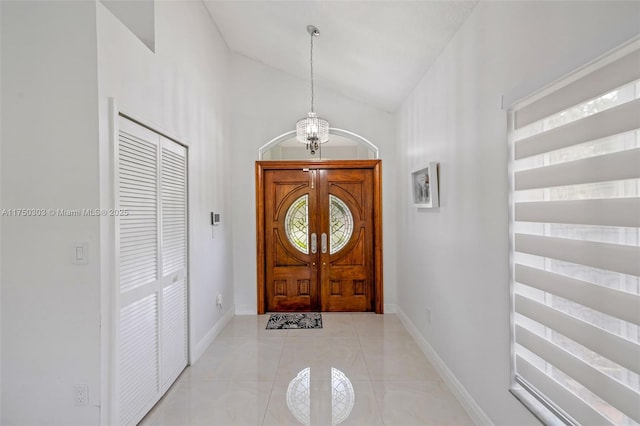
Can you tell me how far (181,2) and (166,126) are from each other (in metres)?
1.17

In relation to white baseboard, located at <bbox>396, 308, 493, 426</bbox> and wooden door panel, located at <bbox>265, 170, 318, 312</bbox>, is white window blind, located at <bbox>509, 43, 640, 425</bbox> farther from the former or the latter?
wooden door panel, located at <bbox>265, 170, 318, 312</bbox>

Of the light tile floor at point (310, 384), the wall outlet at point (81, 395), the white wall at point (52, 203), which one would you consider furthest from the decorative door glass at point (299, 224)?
the wall outlet at point (81, 395)

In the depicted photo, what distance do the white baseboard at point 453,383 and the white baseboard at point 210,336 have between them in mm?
2161

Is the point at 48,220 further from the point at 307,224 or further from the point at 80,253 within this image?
the point at 307,224

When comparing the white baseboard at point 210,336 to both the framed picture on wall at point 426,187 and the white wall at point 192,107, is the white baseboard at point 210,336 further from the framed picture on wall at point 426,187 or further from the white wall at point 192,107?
the framed picture on wall at point 426,187

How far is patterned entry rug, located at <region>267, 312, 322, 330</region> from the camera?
379cm

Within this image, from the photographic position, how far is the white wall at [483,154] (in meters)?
1.27

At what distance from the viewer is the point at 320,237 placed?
432 centimetres

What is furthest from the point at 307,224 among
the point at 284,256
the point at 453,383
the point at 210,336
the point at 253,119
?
the point at 453,383

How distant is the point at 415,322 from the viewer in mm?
3371

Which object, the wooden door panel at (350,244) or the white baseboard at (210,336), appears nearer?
the white baseboard at (210,336)

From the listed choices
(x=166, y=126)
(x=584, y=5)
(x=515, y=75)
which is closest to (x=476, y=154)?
(x=515, y=75)

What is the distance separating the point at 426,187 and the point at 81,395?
2.83 meters

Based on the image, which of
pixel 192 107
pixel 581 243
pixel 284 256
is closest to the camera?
pixel 581 243
